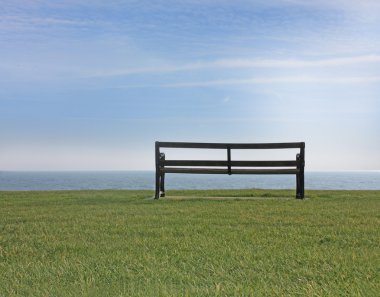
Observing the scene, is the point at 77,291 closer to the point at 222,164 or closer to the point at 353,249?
the point at 353,249

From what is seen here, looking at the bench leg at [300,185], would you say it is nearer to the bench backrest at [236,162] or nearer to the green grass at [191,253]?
the bench backrest at [236,162]

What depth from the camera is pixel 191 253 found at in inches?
237

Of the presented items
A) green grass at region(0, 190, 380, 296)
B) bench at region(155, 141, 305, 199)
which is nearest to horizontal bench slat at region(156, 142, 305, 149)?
bench at region(155, 141, 305, 199)

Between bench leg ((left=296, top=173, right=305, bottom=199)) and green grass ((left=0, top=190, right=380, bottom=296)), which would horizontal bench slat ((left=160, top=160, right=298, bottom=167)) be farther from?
green grass ((left=0, top=190, right=380, bottom=296))

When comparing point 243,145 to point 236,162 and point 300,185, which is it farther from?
point 300,185

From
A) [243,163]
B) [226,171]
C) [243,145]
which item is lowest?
[226,171]

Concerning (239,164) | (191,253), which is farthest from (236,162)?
(191,253)

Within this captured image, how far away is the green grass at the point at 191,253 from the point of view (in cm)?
463

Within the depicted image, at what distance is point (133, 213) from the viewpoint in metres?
10.6

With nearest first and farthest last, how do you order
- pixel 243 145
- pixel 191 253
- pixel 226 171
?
1. pixel 191 253
2. pixel 243 145
3. pixel 226 171

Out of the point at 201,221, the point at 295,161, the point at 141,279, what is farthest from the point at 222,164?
the point at 141,279

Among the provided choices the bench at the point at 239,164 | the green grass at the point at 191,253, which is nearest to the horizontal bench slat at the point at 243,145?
the bench at the point at 239,164

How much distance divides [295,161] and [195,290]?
36.3 feet

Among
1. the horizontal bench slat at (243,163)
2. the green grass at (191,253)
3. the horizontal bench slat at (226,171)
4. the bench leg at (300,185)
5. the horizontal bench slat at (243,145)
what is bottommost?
the green grass at (191,253)
